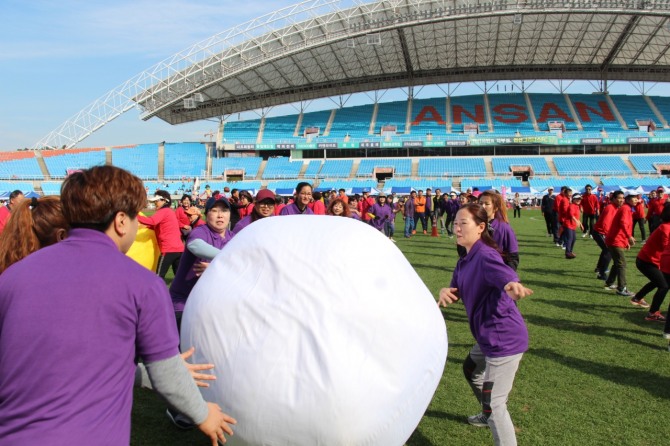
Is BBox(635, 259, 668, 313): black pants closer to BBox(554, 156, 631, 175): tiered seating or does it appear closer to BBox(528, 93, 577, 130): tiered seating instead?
BBox(554, 156, 631, 175): tiered seating

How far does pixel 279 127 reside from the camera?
178 feet

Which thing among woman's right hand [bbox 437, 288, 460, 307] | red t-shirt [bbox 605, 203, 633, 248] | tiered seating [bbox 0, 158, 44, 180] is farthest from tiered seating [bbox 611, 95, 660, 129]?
tiered seating [bbox 0, 158, 44, 180]

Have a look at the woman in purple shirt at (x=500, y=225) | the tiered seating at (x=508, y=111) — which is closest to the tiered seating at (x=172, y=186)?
the tiered seating at (x=508, y=111)

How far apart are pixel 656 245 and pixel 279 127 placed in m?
49.7

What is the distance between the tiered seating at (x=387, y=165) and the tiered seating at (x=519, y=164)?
8195 mm

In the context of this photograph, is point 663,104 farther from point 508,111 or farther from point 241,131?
point 241,131

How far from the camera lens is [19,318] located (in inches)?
64.5

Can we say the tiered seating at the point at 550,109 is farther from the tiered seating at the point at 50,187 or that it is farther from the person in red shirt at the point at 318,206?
the tiered seating at the point at 50,187

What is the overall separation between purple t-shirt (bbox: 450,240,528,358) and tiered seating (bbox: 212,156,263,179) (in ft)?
158

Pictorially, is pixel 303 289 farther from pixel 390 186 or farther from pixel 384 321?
pixel 390 186

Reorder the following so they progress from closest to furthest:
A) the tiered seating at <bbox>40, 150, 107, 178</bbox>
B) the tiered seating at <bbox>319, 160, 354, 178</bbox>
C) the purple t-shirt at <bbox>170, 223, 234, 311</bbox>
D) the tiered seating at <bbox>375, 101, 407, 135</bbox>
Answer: the purple t-shirt at <bbox>170, 223, 234, 311</bbox>, the tiered seating at <bbox>319, 160, 354, 178</bbox>, the tiered seating at <bbox>40, 150, 107, 178</bbox>, the tiered seating at <bbox>375, 101, 407, 135</bbox>

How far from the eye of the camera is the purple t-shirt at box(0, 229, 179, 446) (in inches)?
64.1

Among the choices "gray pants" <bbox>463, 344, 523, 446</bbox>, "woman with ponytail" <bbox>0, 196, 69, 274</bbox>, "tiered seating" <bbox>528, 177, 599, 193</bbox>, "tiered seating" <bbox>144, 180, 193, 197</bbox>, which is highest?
"tiered seating" <bbox>528, 177, 599, 193</bbox>

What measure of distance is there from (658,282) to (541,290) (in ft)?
8.58
